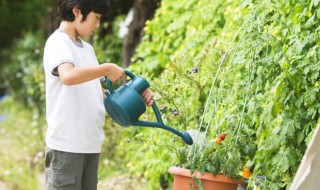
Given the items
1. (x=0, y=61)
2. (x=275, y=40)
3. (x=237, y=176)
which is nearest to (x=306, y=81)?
(x=275, y=40)

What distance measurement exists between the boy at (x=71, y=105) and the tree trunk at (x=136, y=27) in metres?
3.23

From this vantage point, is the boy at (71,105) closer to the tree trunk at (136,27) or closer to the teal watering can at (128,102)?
the teal watering can at (128,102)

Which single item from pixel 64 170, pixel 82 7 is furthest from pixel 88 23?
pixel 64 170

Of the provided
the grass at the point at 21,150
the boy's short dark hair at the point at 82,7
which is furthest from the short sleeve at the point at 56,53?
the grass at the point at 21,150

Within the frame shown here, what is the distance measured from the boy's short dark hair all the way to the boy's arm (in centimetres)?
27

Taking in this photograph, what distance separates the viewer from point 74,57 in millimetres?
2910

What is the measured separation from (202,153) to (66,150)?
665 millimetres

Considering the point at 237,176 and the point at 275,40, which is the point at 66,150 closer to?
the point at 237,176

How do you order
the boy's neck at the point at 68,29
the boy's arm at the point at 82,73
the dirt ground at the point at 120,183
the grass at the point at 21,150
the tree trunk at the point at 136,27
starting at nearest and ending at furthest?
the boy's arm at the point at 82,73
the boy's neck at the point at 68,29
the dirt ground at the point at 120,183
the grass at the point at 21,150
the tree trunk at the point at 136,27

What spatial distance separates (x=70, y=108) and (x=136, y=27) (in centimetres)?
349

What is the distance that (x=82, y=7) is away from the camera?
291cm

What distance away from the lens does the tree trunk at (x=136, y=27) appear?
6.19m

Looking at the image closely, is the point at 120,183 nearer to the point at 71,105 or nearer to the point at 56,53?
the point at 71,105

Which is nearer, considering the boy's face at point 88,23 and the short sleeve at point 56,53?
the short sleeve at point 56,53
